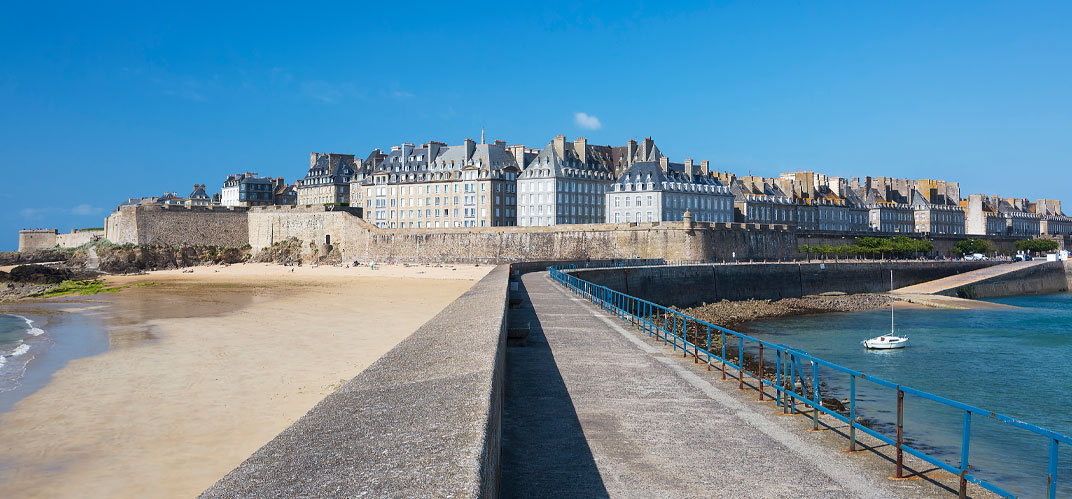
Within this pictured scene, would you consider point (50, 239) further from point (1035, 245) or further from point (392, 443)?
point (1035, 245)

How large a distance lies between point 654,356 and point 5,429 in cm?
947

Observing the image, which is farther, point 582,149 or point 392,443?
point 582,149

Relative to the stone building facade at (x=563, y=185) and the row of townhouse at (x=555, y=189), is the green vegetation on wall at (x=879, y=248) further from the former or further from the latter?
the stone building facade at (x=563, y=185)

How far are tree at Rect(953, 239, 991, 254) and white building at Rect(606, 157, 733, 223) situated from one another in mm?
27264

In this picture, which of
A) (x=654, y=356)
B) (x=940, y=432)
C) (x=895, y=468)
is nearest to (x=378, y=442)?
(x=895, y=468)

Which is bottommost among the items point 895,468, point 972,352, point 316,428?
point 972,352

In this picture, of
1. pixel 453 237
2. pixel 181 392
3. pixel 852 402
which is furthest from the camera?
pixel 453 237

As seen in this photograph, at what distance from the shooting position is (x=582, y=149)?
7062cm

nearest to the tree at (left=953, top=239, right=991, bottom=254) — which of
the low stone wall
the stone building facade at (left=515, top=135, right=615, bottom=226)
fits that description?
the stone building facade at (left=515, top=135, right=615, bottom=226)

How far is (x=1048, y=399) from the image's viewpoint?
1803 centimetres

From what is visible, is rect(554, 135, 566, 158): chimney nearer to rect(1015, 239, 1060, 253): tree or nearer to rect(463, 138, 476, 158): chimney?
rect(463, 138, 476, 158): chimney

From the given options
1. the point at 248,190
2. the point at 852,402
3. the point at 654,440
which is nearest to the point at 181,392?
the point at 654,440

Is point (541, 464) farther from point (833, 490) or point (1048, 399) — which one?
point (1048, 399)

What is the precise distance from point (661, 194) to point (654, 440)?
58.3 meters
